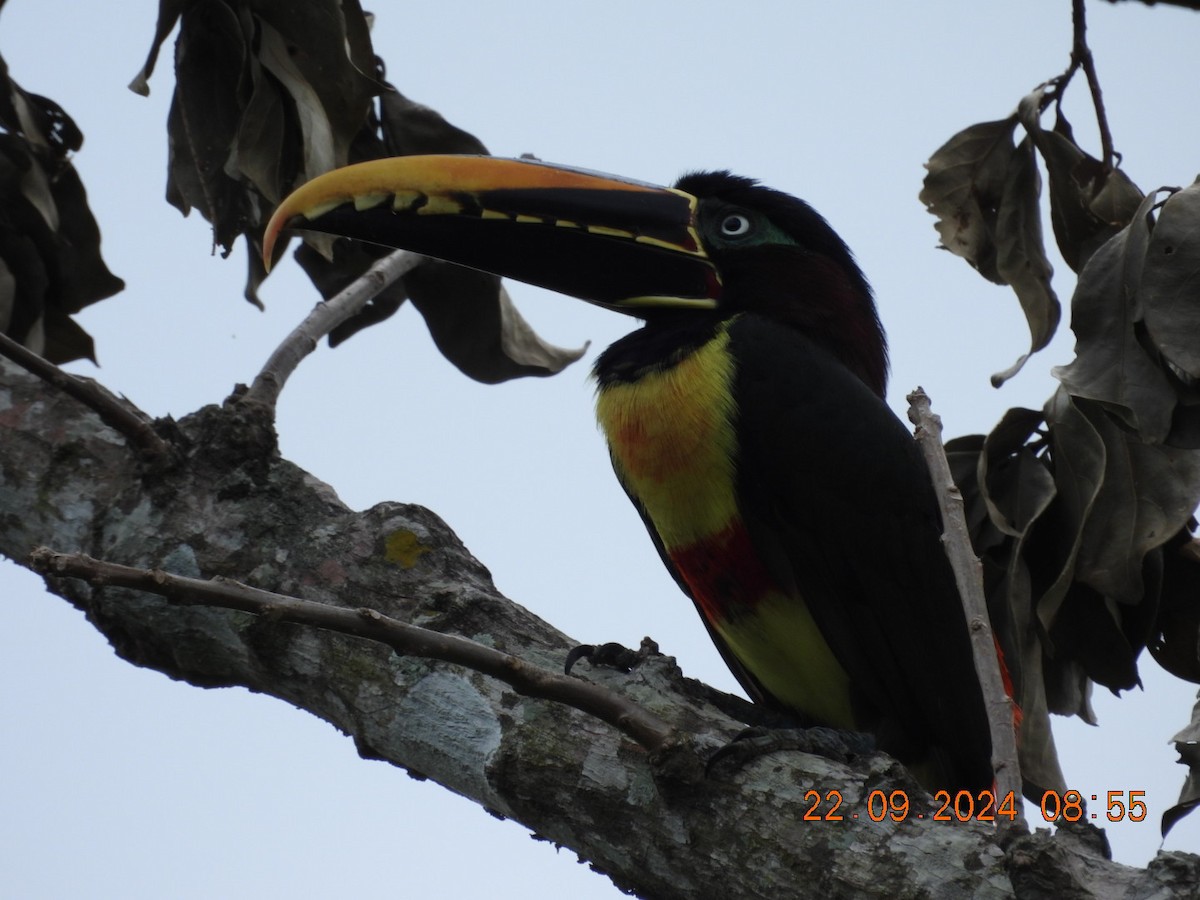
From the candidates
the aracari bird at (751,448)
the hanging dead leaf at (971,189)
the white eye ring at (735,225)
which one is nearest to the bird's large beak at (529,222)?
the aracari bird at (751,448)

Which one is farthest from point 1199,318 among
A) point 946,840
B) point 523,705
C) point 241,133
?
point 241,133

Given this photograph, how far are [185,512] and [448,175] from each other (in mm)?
1195

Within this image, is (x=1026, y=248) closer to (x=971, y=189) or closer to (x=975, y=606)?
(x=971, y=189)

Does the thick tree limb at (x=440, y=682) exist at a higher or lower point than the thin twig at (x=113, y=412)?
lower

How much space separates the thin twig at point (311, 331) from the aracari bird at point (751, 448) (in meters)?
0.18

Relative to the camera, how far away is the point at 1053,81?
3732mm

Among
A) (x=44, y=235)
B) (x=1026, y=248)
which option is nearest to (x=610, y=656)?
(x=1026, y=248)

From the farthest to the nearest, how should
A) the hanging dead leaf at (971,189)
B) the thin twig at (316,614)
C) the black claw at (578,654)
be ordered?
the hanging dead leaf at (971,189), the black claw at (578,654), the thin twig at (316,614)

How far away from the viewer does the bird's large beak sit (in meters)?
3.51

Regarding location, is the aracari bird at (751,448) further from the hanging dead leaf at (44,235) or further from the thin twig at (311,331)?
the hanging dead leaf at (44,235)

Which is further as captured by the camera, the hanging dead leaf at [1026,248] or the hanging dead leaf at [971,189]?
the hanging dead leaf at [971,189]

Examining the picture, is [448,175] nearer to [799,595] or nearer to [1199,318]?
[799,595]

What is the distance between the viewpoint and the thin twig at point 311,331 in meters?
3.27

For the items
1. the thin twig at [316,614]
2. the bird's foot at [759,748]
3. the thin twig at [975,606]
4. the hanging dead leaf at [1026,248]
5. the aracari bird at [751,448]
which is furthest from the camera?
the hanging dead leaf at [1026,248]
